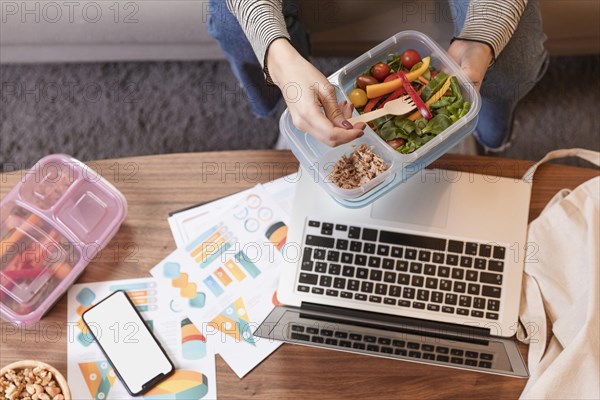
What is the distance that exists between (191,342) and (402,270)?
36cm

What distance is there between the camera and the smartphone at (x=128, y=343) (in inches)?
37.6

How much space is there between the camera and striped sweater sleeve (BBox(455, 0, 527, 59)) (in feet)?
3.36

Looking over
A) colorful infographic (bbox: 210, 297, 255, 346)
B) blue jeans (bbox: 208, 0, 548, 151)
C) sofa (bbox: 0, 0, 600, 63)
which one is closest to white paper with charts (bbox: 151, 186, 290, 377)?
colorful infographic (bbox: 210, 297, 255, 346)

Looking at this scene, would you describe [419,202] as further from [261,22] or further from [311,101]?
[261,22]

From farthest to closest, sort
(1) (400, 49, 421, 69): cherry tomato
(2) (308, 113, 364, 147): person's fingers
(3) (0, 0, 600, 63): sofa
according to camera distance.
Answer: (3) (0, 0, 600, 63): sofa < (1) (400, 49, 421, 69): cherry tomato < (2) (308, 113, 364, 147): person's fingers

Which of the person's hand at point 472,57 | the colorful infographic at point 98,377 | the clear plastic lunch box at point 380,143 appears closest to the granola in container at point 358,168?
the clear plastic lunch box at point 380,143

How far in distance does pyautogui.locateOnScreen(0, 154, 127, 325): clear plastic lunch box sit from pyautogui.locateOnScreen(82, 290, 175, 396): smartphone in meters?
0.08

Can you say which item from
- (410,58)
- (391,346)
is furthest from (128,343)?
(410,58)

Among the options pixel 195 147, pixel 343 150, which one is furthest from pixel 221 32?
pixel 195 147

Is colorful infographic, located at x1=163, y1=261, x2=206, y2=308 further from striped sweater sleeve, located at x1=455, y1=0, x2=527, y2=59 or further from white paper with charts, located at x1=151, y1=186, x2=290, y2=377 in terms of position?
striped sweater sleeve, located at x1=455, y1=0, x2=527, y2=59

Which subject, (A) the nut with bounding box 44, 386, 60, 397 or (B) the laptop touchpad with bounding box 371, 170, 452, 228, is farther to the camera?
(B) the laptop touchpad with bounding box 371, 170, 452, 228

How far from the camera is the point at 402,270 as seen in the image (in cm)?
97

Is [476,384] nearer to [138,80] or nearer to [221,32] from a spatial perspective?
[221,32]

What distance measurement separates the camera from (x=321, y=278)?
3.21 feet
